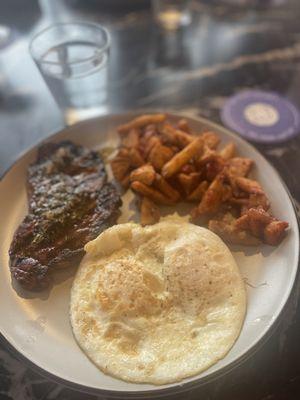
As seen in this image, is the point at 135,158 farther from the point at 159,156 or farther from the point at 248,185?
the point at 248,185

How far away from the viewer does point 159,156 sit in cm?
197

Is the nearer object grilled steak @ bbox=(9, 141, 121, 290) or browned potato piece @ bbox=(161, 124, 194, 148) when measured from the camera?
grilled steak @ bbox=(9, 141, 121, 290)

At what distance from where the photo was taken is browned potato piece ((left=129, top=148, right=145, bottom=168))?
78.7 inches

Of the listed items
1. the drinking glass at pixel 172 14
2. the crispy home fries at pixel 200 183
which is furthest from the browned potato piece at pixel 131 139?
the drinking glass at pixel 172 14

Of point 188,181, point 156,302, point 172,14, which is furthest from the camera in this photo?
point 172,14

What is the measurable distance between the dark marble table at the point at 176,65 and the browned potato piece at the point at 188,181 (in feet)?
1.86

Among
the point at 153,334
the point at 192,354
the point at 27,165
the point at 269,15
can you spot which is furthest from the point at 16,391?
the point at 269,15

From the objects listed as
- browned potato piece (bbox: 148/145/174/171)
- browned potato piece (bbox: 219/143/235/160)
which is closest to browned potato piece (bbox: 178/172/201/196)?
browned potato piece (bbox: 148/145/174/171)

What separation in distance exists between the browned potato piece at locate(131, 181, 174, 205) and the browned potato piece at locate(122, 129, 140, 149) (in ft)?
0.89

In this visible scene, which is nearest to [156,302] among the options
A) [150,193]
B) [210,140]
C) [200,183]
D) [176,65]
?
[150,193]

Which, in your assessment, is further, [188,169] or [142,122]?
[142,122]

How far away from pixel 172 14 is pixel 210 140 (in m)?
1.67

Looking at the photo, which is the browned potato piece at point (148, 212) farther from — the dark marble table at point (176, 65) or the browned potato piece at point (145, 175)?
the dark marble table at point (176, 65)

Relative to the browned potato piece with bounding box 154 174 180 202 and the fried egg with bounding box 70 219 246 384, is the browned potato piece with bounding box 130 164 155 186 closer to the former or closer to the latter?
the browned potato piece with bounding box 154 174 180 202
